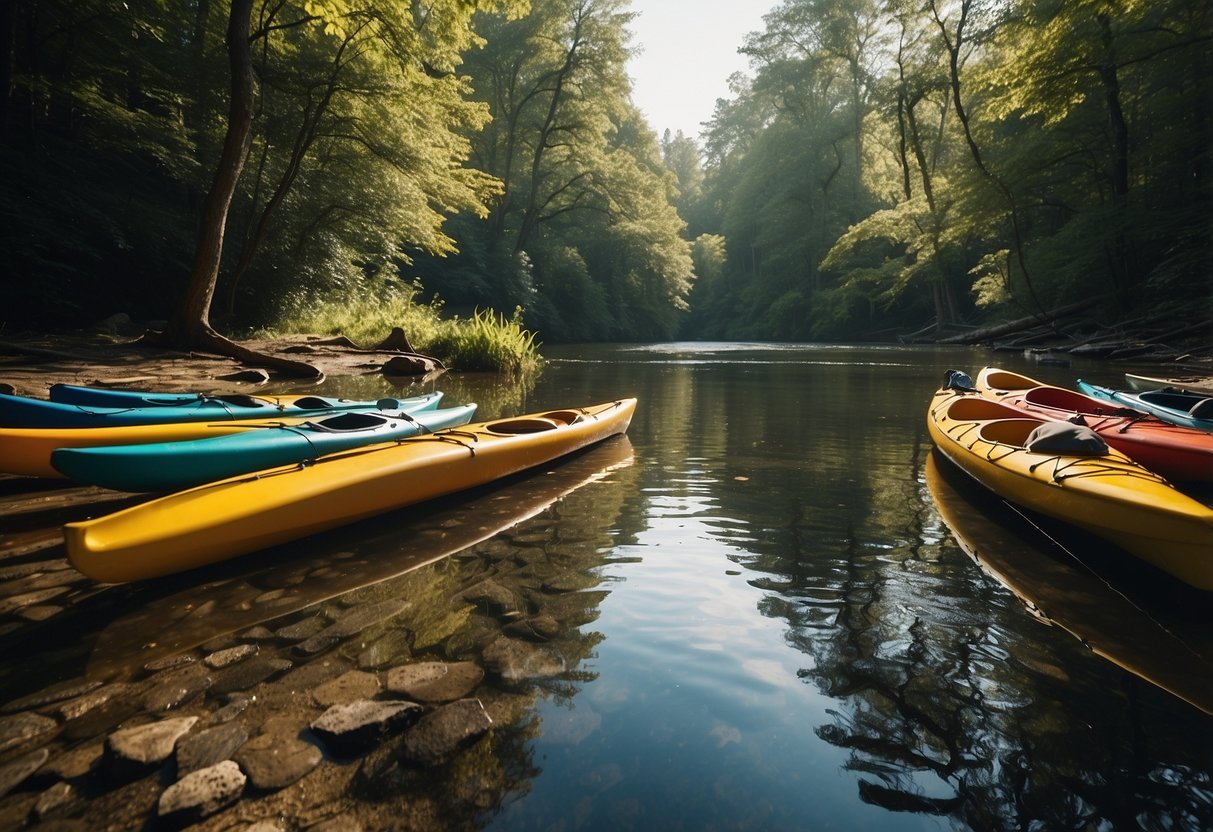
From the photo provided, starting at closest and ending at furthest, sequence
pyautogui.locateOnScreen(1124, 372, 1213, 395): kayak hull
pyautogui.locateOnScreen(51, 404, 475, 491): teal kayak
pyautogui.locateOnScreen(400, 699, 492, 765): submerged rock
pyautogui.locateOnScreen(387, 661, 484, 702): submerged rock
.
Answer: pyautogui.locateOnScreen(400, 699, 492, 765): submerged rock, pyautogui.locateOnScreen(387, 661, 484, 702): submerged rock, pyautogui.locateOnScreen(51, 404, 475, 491): teal kayak, pyautogui.locateOnScreen(1124, 372, 1213, 395): kayak hull

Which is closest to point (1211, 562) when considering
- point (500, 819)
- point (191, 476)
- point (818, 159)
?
point (500, 819)

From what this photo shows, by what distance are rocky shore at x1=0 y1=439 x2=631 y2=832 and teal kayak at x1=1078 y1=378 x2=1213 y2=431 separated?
15.8 ft

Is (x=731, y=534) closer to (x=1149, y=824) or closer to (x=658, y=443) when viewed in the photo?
(x=1149, y=824)

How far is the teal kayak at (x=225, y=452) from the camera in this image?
3.05 m

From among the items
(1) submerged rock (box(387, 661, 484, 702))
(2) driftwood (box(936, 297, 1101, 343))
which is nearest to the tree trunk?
(1) submerged rock (box(387, 661, 484, 702))

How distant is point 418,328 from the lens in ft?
46.5

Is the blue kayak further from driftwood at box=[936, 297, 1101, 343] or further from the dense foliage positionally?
driftwood at box=[936, 297, 1101, 343]

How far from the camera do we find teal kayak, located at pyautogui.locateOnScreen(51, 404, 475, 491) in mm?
3055

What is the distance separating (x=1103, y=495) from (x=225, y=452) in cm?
460

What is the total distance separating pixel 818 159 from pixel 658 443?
3462 centimetres

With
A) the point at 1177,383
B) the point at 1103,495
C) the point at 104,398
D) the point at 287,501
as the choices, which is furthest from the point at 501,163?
the point at 1103,495

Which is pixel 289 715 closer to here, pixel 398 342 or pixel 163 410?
pixel 163 410

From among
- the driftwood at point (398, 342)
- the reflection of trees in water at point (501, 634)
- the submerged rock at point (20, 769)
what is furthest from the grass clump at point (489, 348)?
the submerged rock at point (20, 769)

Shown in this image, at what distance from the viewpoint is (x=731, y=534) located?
349cm
